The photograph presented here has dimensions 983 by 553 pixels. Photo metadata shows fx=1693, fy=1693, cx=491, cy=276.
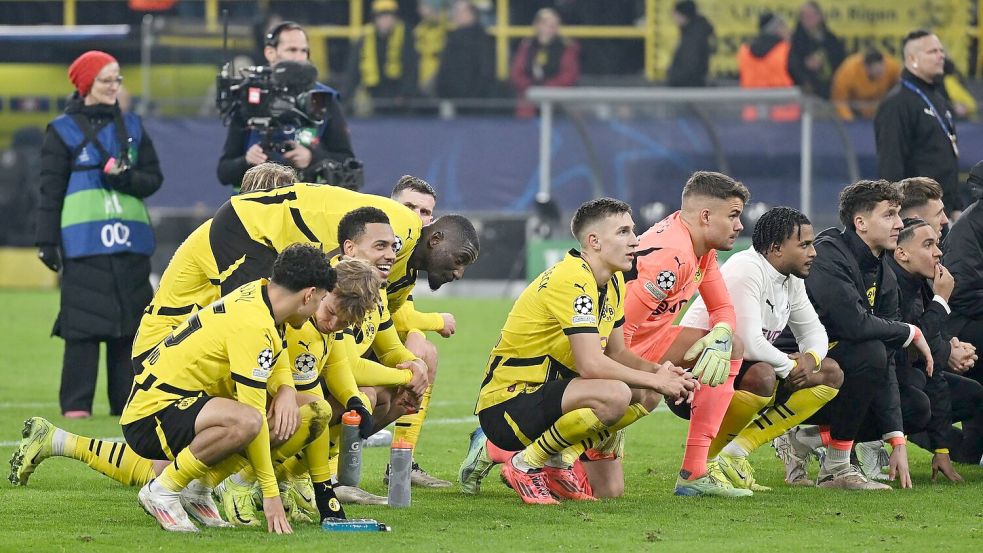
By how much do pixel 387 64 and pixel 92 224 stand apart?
11554 mm

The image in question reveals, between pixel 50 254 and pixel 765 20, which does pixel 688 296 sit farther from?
pixel 765 20

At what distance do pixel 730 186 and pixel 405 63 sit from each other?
14341 mm

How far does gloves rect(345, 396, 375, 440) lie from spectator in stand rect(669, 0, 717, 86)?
1440cm

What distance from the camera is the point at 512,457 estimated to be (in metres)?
7.76

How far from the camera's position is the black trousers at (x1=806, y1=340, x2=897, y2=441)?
26.9ft

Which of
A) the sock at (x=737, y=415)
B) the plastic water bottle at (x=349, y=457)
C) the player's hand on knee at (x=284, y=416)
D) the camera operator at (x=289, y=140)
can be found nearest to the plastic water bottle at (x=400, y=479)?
the plastic water bottle at (x=349, y=457)

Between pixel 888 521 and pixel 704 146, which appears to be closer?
pixel 888 521

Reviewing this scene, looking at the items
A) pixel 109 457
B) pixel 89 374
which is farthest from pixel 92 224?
pixel 109 457

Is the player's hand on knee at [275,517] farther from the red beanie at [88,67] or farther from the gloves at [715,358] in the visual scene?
the red beanie at [88,67]

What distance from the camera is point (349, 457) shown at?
7.65 meters

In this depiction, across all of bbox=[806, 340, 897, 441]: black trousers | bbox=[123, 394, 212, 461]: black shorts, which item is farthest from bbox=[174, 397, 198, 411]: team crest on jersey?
bbox=[806, 340, 897, 441]: black trousers

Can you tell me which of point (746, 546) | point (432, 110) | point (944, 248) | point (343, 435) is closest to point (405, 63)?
point (432, 110)

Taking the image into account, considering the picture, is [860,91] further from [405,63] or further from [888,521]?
[888,521]

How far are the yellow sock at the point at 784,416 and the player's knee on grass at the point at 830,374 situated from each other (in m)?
0.02
